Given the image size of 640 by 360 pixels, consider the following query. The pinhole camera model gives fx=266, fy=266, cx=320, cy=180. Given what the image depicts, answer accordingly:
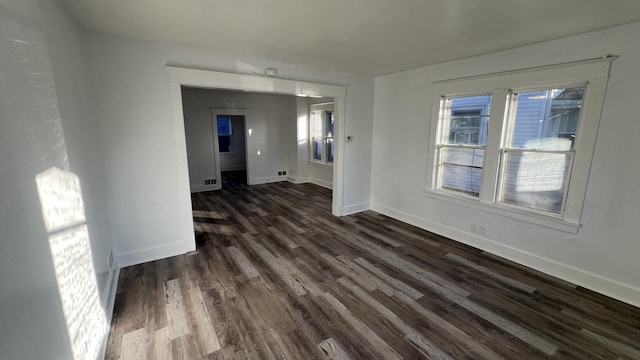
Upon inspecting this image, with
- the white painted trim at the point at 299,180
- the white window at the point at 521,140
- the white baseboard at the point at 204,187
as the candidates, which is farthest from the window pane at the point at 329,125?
the white window at the point at 521,140

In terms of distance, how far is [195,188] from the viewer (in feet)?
22.6

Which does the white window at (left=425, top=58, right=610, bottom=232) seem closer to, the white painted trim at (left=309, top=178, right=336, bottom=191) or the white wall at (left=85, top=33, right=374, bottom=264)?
the white wall at (left=85, top=33, right=374, bottom=264)

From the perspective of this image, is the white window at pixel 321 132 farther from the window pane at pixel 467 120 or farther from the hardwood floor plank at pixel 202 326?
the hardwood floor plank at pixel 202 326

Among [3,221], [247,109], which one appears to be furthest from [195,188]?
[3,221]

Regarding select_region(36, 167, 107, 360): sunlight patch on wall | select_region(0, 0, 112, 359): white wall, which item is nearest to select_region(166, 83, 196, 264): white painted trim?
select_region(0, 0, 112, 359): white wall

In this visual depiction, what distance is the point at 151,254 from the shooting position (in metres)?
3.30

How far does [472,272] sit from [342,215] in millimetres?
2398

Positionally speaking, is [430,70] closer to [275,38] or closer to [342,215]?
[275,38]

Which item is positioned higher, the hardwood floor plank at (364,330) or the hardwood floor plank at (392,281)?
Answer: the hardwood floor plank at (392,281)

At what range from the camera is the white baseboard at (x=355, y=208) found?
5090 millimetres

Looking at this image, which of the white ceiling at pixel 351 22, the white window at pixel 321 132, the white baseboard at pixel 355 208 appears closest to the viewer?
the white ceiling at pixel 351 22

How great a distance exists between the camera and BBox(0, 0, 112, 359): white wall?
0.93 meters

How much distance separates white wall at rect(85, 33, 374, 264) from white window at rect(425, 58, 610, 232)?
9.86ft

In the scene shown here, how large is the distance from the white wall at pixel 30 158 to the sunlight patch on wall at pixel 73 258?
0.25 feet
